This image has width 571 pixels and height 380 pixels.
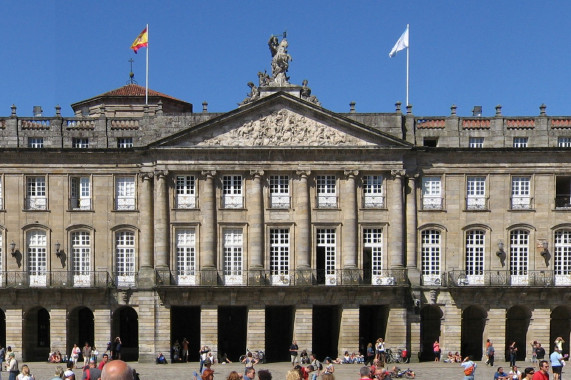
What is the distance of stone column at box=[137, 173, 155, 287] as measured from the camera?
169 ft

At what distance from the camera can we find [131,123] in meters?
52.5

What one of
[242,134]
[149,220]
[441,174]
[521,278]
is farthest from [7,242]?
[521,278]

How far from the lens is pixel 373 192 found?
52.0 m

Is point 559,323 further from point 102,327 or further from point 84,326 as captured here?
point 84,326

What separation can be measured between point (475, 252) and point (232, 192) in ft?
43.8

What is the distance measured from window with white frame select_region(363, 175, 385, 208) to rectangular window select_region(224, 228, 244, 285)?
695cm

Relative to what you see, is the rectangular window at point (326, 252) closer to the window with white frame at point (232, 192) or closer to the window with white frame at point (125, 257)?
the window with white frame at point (232, 192)

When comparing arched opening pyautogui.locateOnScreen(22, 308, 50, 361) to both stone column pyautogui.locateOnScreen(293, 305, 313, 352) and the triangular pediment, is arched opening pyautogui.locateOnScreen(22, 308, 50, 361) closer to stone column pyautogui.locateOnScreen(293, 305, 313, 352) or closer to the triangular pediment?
the triangular pediment

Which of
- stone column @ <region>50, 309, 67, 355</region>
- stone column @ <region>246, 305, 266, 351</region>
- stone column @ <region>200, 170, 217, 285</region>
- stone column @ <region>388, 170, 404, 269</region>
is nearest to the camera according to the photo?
stone column @ <region>246, 305, 266, 351</region>

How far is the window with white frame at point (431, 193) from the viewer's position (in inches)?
2072

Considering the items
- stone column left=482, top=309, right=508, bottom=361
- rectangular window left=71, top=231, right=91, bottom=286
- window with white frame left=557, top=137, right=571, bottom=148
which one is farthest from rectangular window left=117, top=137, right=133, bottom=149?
window with white frame left=557, top=137, right=571, bottom=148

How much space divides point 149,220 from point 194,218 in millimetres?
2446

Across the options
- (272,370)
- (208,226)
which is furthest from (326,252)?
(272,370)

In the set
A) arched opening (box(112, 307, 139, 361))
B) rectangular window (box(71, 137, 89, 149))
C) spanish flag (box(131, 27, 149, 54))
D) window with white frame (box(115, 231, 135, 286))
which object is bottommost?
arched opening (box(112, 307, 139, 361))
